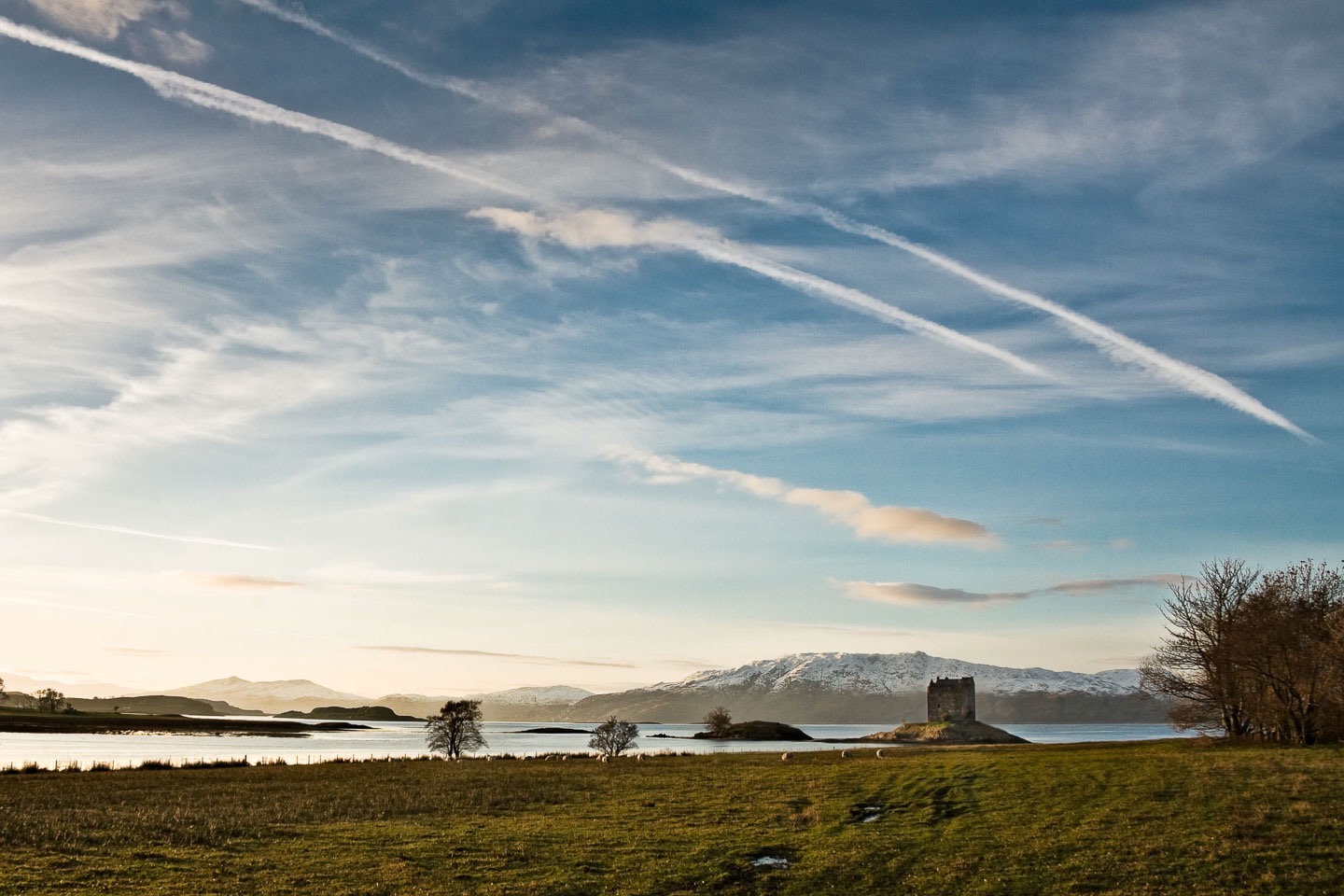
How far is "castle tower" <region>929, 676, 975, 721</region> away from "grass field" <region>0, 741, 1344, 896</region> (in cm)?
10671

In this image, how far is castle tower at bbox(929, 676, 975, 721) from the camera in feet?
497

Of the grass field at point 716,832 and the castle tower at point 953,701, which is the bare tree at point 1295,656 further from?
the castle tower at point 953,701

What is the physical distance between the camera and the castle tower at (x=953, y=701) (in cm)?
15162

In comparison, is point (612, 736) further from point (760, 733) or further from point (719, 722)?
point (760, 733)

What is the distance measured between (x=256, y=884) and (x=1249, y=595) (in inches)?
2638

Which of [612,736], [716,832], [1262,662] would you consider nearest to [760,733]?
[612,736]

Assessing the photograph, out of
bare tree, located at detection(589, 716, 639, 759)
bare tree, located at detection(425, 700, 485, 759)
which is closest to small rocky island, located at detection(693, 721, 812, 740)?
bare tree, located at detection(589, 716, 639, 759)

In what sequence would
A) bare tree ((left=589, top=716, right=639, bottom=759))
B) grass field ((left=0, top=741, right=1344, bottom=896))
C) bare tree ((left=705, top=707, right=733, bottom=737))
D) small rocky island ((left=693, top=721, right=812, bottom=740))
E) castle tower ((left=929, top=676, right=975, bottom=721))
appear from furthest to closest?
small rocky island ((left=693, top=721, right=812, bottom=740)) < bare tree ((left=705, top=707, right=733, bottom=737)) < castle tower ((left=929, top=676, right=975, bottom=721)) < bare tree ((left=589, top=716, right=639, bottom=759)) < grass field ((left=0, top=741, right=1344, bottom=896))

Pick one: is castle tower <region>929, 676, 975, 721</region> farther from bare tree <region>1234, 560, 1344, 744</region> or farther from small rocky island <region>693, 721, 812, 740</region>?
bare tree <region>1234, 560, 1344, 744</region>

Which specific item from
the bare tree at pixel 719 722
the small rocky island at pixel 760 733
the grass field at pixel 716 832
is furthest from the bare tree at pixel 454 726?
the small rocky island at pixel 760 733

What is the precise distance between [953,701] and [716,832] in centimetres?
13368

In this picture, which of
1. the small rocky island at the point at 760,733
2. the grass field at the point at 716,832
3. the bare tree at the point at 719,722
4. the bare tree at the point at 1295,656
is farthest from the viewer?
the small rocky island at the point at 760,733

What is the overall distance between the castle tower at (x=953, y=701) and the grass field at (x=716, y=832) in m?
107

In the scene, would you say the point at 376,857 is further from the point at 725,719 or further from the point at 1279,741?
the point at 725,719
